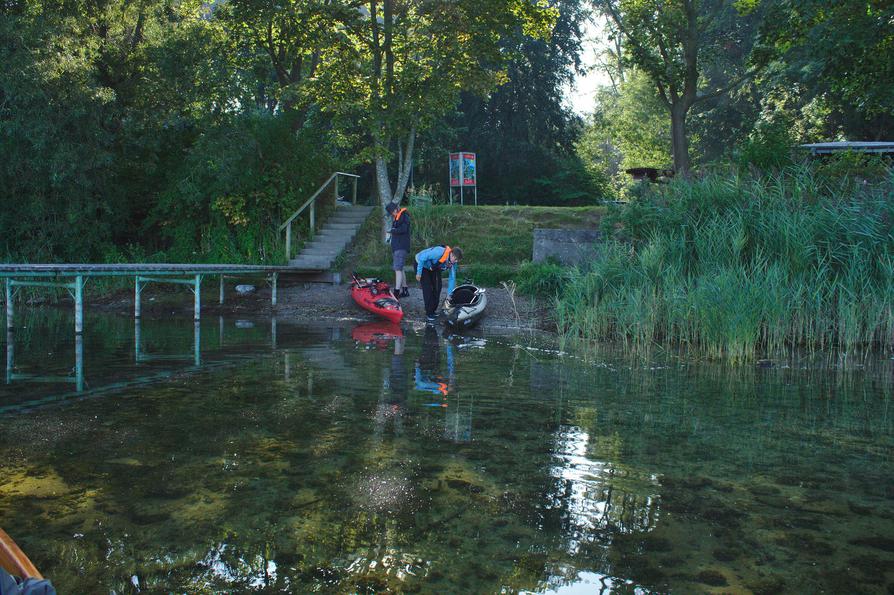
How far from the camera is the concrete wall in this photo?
1983 cm

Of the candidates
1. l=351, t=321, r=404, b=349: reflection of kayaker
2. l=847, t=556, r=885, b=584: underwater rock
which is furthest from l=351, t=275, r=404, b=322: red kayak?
l=847, t=556, r=885, b=584: underwater rock

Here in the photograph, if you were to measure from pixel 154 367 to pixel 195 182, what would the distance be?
1237cm

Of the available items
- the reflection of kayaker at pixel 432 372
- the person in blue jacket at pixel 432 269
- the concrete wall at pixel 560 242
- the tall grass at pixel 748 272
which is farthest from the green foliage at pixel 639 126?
the reflection of kayaker at pixel 432 372

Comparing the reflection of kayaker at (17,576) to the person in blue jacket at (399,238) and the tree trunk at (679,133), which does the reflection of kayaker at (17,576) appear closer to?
the person in blue jacket at (399,238)

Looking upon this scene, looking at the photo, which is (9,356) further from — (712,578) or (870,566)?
(870,566)

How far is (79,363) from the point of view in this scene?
9969 millimetres

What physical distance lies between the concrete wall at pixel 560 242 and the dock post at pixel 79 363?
10851 millimetres

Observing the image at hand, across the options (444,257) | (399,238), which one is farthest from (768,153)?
(399,238)

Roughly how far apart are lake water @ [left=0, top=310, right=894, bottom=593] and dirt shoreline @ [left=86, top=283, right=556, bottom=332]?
660 cm

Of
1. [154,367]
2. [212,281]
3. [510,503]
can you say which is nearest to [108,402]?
[154,367]

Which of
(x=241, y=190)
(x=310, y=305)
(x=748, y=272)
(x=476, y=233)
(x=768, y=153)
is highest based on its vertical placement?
(x=768, y=153)

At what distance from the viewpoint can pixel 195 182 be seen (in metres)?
21.2

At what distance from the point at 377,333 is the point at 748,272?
604 centimetres

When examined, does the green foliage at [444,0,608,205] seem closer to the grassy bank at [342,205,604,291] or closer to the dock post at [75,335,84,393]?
the grassy bank at [342,205,604,291]
